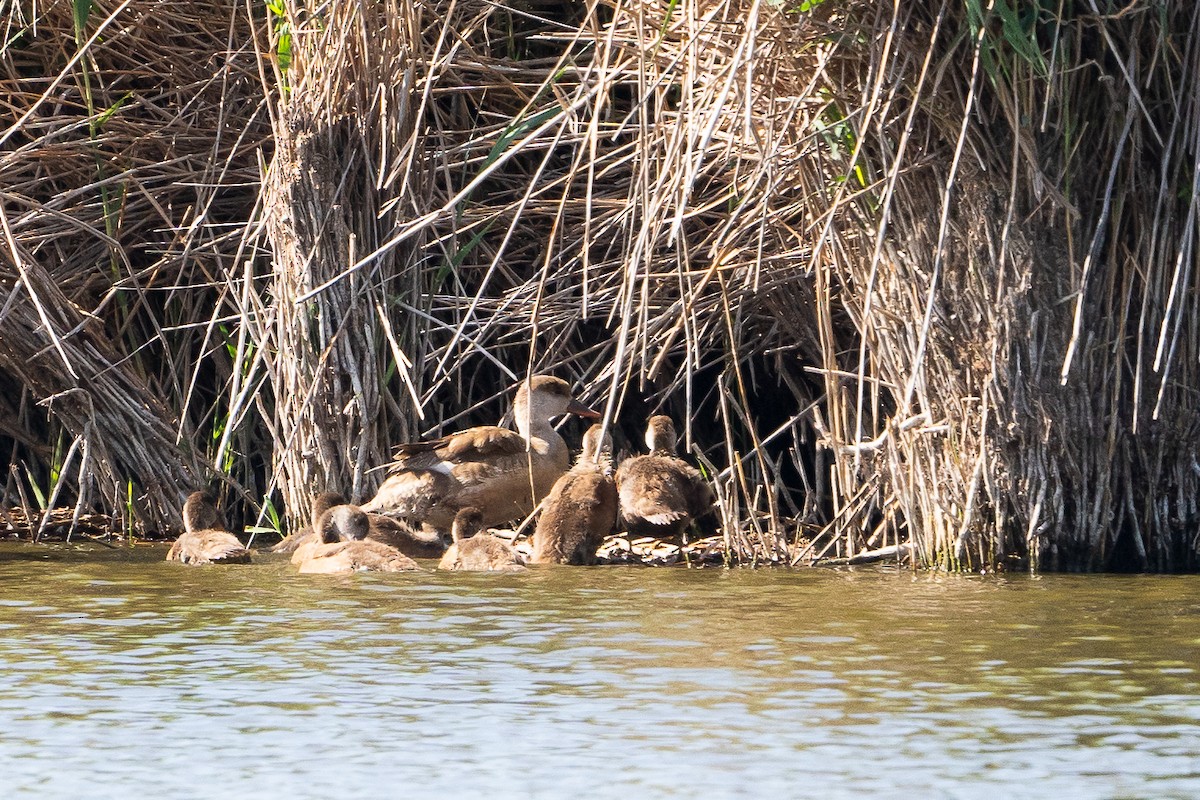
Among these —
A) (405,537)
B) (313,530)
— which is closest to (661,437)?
(405,537)

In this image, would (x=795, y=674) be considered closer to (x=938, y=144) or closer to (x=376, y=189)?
(x=938, y=144)

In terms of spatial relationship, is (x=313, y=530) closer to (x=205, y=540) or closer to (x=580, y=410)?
(x=205, y=540)

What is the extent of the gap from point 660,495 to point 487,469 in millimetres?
826

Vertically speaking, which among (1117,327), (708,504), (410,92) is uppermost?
(410,92)

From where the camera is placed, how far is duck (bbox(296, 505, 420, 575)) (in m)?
6.85

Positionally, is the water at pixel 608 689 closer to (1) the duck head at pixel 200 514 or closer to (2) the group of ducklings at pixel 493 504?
(2) the group of ducklings at pixel 493 504

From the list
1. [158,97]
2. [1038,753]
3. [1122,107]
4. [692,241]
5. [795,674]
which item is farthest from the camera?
[158,97]

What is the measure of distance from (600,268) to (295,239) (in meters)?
1.29

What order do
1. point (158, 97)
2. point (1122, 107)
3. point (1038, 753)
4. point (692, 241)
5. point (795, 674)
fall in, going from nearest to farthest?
point (1038, 753) → point (795, 674) → point (1122, 107) → point (692, 241) → point (158, 97)

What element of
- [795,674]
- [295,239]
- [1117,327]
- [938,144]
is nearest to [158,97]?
[295,239]

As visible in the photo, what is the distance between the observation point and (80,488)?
26.5 ft

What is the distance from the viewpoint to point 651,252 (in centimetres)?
595

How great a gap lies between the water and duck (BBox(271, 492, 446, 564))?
908 mm

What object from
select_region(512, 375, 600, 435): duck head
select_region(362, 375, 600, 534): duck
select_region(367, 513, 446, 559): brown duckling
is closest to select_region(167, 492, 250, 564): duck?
select_region(367, 513, 446, 559): brown duckling
